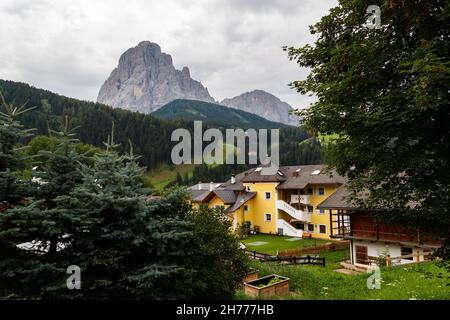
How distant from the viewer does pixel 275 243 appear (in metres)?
41.1

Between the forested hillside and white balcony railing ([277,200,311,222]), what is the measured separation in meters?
66.4

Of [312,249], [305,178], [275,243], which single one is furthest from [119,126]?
[312,249]

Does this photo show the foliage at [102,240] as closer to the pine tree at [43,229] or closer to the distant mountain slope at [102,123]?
the pine tree at [43,229]

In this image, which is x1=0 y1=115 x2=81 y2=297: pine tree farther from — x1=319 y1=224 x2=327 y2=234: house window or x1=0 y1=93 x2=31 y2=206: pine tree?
x1=319 y1=224 x2=327 y2=234: house window

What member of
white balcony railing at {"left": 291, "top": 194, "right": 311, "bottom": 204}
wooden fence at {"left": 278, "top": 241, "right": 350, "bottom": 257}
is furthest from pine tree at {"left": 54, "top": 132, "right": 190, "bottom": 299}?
white balcony railing at {"left": 291, "top": 194, "right": 311, "bottom": 204}

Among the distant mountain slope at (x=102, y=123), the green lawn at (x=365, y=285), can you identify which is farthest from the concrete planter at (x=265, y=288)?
the distant mountain slope at (x=102, y=123)

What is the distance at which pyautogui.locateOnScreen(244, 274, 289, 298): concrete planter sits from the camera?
34.2 ft

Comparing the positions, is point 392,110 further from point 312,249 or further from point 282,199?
point 282,199

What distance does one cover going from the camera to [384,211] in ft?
29.8

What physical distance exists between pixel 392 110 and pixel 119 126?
445 feet

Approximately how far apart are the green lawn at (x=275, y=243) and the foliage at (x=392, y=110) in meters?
28.4

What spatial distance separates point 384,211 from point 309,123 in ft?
11.2

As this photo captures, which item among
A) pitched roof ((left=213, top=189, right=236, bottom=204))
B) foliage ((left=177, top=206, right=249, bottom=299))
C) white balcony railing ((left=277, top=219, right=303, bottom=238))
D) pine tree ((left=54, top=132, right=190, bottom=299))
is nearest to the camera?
pine tree ((left=54, top=132, right=190, bottom=299))
